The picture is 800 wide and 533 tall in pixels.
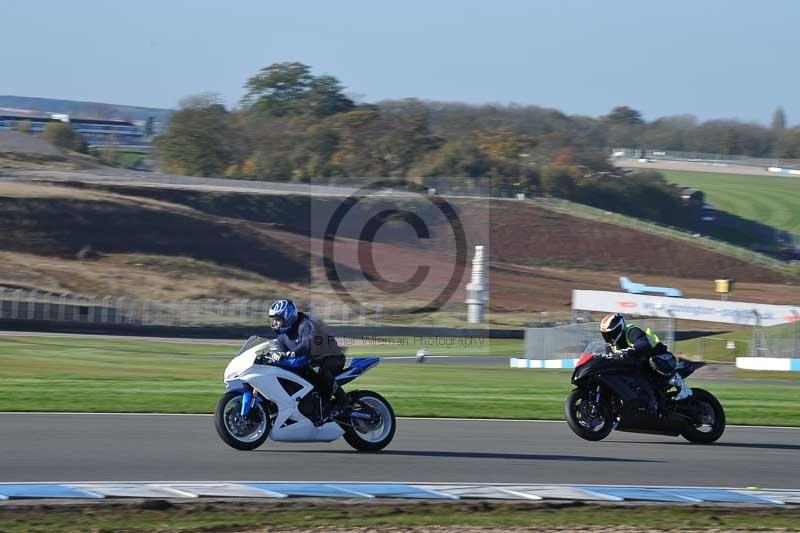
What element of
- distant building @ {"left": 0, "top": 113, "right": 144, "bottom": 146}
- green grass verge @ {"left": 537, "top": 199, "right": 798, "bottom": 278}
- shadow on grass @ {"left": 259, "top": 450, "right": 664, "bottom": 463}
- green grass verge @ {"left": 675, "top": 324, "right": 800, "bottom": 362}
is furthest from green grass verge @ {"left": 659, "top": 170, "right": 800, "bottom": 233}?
shadow on grass @ {"left": 259, "top": 450, "right": 664, "bottom": 463}

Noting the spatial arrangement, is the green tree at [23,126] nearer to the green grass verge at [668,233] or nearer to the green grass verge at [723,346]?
the green grass verge at [668,233]

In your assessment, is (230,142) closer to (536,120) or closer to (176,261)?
(176,261)

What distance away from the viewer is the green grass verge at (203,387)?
17297mm

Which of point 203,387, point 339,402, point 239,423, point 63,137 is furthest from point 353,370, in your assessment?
point 63,137

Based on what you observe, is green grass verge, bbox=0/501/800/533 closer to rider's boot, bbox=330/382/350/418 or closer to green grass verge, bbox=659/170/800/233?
rider's boot, bbox=330/382/350/418

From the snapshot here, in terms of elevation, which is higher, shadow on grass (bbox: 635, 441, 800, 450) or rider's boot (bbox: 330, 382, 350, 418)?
rider's boot (bbox: 330, 382, 350, 418)

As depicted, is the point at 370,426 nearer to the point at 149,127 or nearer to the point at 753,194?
the point at 753,194

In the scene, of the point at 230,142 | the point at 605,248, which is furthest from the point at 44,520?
the point at 230,142

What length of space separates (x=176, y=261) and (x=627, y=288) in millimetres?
26147

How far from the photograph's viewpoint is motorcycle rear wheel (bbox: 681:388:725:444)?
14.2 m

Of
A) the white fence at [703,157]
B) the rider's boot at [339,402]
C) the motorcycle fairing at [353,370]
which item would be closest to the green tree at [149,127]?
the white fence at [703,157]

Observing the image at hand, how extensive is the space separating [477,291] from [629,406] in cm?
4094

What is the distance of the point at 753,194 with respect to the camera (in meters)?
113

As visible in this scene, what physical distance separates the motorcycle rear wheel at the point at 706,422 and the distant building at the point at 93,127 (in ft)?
319
